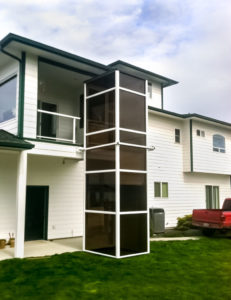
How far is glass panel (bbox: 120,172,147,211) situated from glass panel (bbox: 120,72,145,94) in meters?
2.71

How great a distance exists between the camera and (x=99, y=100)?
966cm

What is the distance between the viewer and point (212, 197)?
Answer: 18500mm

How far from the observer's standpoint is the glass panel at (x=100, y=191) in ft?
28.7

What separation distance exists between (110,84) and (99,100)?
651 millimetres

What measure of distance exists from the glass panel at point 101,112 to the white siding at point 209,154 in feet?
27.1

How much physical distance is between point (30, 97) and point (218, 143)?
12.4 meters

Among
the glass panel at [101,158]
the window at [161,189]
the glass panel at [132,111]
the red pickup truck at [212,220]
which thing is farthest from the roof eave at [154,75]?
the red pickup truck at [212,220]

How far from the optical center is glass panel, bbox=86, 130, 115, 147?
9.05 m

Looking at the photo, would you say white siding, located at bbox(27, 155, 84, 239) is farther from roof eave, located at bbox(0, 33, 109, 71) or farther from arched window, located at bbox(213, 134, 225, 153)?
arched window, located at bbox(213, 134, 225, 153)

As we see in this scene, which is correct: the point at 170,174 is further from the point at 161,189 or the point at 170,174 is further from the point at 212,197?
the point at 212,197

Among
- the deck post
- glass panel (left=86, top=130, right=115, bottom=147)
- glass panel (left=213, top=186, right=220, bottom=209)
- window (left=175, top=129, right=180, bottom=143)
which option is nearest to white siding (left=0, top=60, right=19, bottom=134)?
the deck post

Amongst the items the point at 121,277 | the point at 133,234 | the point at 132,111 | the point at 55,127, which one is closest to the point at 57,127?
the point at 55,127

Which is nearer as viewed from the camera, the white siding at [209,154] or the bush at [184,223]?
the bush at [184,223]

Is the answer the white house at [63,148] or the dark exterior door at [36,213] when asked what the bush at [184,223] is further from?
the dark exterior door at [36,213]
